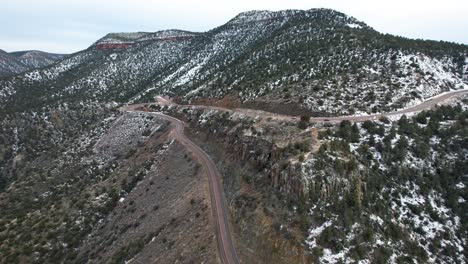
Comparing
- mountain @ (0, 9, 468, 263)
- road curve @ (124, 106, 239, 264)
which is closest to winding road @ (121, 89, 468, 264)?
road curve @ (124, 106, 239, 264)

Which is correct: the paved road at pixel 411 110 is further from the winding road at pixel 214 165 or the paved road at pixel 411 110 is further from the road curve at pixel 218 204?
the road curve at pixel 218 204

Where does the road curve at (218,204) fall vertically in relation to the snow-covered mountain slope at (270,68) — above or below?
below

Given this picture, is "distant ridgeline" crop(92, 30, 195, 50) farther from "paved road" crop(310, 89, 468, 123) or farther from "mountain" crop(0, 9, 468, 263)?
"paved road" crop(310, 89, 468, 123)

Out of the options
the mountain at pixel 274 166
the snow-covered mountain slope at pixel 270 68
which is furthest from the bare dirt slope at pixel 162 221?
the snow-covered mountain slope at pixel 270 68

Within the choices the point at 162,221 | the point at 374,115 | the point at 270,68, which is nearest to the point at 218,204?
the point at 162,221

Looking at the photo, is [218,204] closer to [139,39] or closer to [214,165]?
[214,165]
